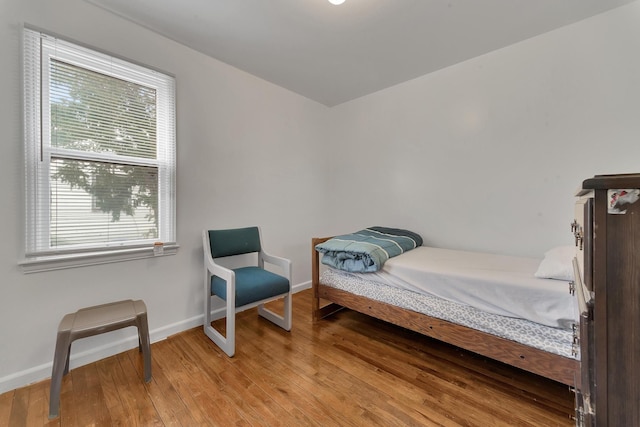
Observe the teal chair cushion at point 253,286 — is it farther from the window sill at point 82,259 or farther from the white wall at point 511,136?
the white wall at point 511,136

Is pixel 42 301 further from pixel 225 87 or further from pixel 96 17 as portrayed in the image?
pixel 225 87

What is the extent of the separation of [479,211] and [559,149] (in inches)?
28.7

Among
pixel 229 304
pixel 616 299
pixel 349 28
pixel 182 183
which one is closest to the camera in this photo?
pixel 616 299

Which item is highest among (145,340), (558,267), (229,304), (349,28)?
(349,28)

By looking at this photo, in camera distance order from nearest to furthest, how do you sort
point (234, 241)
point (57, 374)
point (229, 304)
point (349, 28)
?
point (57, 374), point (229, 304), point (349, 28), point (234, 241)

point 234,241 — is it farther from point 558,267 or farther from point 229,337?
point 558,267

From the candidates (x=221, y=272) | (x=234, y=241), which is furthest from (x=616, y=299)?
(x=234, y=241)

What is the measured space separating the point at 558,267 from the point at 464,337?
673 millimetres

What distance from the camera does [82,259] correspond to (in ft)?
5.57

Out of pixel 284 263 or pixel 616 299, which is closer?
pixel 616 299

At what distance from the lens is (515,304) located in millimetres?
1435

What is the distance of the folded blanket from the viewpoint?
1999mm

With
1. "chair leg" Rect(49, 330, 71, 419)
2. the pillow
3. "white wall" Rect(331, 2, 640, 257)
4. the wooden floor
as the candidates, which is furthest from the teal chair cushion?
the pillow

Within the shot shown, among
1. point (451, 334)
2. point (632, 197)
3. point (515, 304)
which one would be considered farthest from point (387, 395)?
point (632, 197)
